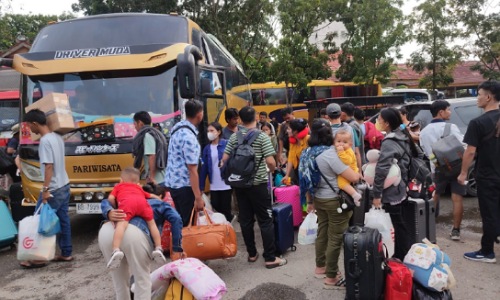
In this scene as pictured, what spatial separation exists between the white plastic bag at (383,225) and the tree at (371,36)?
17.7m

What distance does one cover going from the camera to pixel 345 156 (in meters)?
4.01

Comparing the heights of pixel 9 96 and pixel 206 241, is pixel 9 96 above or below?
above

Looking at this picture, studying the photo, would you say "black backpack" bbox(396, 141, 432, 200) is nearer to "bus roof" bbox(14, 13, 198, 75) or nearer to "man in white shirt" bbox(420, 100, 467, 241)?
"man in white shirt" bbox(420, 100, 467, 241)

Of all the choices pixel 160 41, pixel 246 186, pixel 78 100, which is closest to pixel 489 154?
pixel 246 186

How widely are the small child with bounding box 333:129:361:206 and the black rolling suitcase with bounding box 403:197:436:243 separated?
761 mm

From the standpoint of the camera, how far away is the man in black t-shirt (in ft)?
15.1

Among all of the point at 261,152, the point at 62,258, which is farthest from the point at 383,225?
the point at 62,258

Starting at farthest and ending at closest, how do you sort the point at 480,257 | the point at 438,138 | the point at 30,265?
the point at 438,138
the point at 30,265
the point at 480,257

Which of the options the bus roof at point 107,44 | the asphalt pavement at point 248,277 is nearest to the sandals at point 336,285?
the asphalt pavement at point 248,277

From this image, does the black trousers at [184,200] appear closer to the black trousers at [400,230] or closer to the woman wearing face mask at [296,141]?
the woman wearing face mask at [296,141]

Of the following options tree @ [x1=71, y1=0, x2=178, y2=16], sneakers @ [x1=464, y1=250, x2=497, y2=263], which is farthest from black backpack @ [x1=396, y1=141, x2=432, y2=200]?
tree @ [x1=71, y1=0, x2=178, y2=16]

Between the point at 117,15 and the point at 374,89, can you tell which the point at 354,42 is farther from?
the point at 117,15

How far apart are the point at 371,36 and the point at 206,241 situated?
19243 mm

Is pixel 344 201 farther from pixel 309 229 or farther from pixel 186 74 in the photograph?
pixel 186 74
